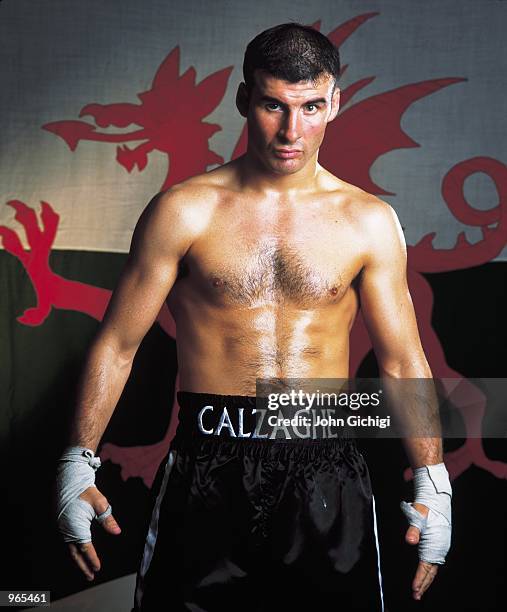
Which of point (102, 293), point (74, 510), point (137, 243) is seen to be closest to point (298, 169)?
point (137, 243)

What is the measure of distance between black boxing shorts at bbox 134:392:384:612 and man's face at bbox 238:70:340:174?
40cm

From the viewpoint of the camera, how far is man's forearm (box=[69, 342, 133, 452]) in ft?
5.04

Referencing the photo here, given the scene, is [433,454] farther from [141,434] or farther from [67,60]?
[67,60]

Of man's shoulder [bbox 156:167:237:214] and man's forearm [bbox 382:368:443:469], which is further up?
man's shoulder [bbox 156:167:237:214]

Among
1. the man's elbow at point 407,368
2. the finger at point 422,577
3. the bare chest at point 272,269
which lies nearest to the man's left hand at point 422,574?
the finger at point 422,577

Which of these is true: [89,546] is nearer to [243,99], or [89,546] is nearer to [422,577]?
[422,577]

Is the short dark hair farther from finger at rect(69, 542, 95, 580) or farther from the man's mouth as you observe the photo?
finger at rect(69, 542, 95, 580)

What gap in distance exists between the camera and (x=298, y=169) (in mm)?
1584

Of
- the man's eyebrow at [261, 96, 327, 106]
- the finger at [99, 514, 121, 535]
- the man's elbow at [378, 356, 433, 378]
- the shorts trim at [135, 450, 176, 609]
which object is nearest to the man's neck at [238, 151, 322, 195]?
the man's eyebrow at [261, 96, 327, 106]

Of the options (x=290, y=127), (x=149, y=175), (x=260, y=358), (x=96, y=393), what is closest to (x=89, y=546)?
(x=96, y=393)

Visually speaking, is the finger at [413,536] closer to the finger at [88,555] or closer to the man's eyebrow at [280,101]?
the finger at [88,555]

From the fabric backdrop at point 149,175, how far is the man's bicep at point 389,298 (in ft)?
1.98

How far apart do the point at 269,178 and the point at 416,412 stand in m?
0.47

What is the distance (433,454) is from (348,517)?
19 cm
